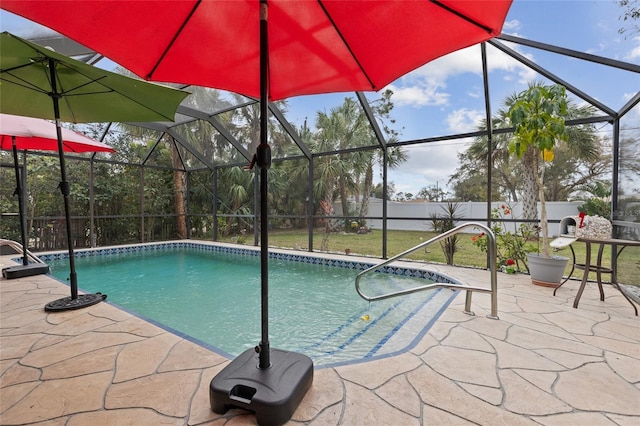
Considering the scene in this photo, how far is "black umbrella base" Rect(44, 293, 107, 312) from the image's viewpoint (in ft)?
9.84

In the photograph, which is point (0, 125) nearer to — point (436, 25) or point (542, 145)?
point (436, 25)

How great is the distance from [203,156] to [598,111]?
9.09m

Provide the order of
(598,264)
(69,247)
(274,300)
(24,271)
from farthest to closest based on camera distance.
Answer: (274,300)
(24,271)
(598,264)
(69,247)

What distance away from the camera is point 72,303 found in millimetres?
3115

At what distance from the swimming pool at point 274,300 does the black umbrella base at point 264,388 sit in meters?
0.55

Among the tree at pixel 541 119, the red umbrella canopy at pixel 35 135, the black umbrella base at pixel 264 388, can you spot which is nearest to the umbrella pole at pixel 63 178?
the red umbrella canopy at pixel 35 135

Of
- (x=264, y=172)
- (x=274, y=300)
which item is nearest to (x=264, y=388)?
(x=264, y=172)

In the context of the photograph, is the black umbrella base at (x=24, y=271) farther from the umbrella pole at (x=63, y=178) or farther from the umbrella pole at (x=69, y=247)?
the umbrella pole at (x=63, y=178)

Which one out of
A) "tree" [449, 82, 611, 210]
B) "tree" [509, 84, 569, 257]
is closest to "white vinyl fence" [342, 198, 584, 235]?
"tree" [449, 82, 611, 210]

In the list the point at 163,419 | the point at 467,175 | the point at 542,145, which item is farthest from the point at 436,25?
the point at 467,175

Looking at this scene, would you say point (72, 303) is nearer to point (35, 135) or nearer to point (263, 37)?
point (35, 135)

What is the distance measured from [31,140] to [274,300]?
4167 millimetres

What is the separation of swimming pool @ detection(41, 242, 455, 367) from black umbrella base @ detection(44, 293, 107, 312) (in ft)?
1.50

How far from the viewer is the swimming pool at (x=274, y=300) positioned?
313cm
